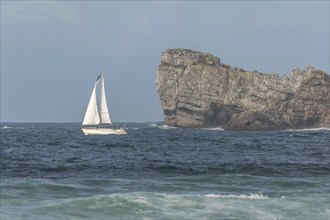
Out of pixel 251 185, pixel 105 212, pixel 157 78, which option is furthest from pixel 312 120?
pixel 105 212

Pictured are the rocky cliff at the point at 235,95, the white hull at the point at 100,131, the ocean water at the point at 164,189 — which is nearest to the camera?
the ocean water at the point at 164,189

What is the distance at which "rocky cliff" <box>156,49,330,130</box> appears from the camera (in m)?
178

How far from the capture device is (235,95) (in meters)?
183

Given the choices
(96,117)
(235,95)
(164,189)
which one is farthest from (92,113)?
(164,189)

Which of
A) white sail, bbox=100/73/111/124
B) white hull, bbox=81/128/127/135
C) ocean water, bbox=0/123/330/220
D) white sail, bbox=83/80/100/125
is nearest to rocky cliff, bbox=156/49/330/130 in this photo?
white sail, bbox=100/73/111/124

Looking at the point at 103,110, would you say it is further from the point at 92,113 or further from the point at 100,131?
the point at 100,131

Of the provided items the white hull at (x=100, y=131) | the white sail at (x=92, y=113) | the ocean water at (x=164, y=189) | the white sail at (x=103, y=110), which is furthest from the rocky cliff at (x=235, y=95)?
the ocean water at (x=164, y=189)

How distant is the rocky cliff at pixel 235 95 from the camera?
17750cm

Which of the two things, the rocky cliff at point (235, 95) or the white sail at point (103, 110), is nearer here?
the white sail at point (103, 110)

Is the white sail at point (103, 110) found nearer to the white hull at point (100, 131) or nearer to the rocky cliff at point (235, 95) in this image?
the white hull at point (100, 131)

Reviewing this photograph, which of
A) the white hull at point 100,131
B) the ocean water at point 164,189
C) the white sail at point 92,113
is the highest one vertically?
the white sail at point 92,113

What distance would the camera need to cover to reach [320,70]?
181875 millimetres

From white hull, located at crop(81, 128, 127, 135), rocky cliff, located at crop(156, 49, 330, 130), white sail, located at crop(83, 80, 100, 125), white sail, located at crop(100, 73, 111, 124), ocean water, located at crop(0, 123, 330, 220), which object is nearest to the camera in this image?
ocean water, located at crop(0, 123, 330, 220)

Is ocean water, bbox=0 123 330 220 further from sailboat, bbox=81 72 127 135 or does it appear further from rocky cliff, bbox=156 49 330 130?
rocky cliff, bbox=156 49 330 130
